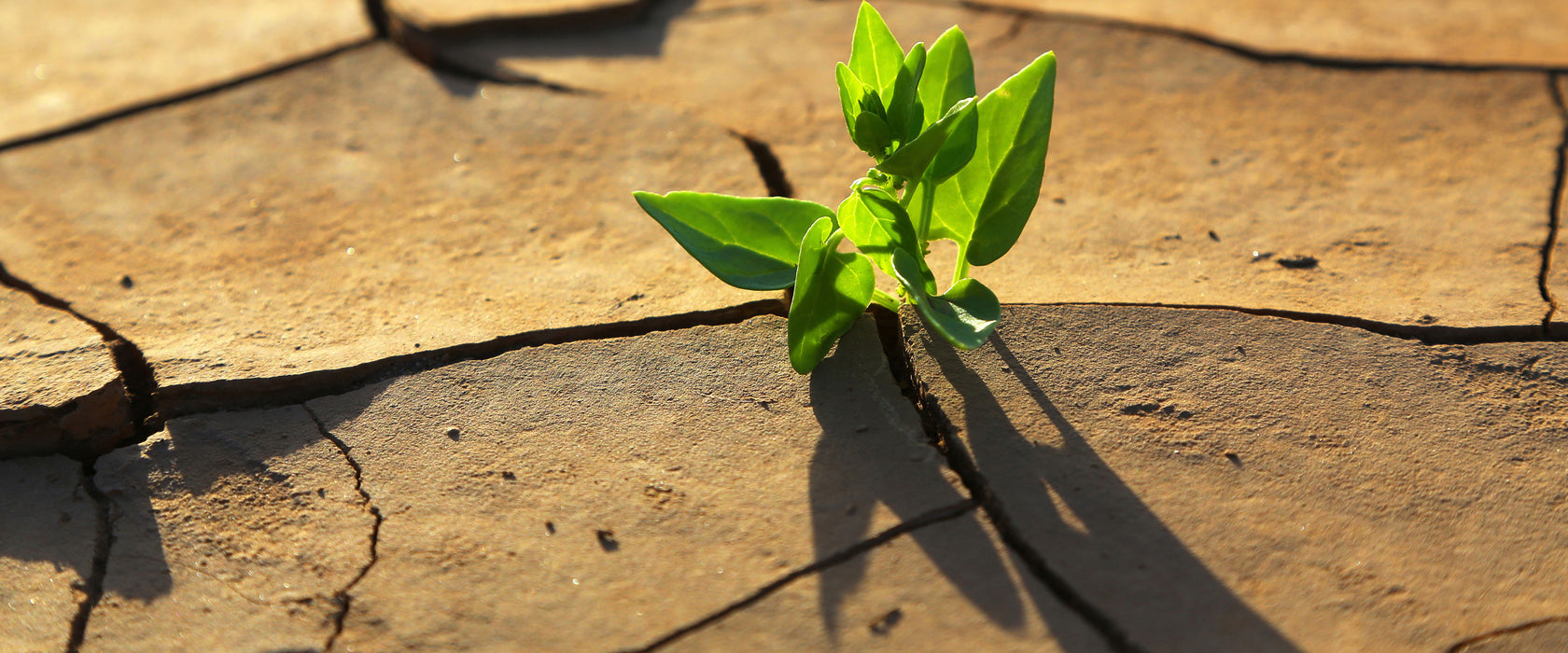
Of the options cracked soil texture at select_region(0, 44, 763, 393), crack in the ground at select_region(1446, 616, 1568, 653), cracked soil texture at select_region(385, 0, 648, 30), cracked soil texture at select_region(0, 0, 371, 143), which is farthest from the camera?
cracked soil texture at select_region(385, 0, 648, 30)

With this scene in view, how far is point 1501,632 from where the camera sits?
1.14 m

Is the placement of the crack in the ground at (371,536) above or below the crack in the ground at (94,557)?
above

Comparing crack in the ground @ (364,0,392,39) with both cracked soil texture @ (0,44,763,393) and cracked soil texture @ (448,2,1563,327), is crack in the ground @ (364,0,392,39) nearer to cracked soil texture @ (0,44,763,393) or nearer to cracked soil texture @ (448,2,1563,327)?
cracked soil texture @ (0,44,763,393)

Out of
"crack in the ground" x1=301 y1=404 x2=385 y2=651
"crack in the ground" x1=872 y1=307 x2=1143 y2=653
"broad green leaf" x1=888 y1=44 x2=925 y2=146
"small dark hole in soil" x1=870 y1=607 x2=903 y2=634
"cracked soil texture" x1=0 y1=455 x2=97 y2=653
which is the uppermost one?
"broad green leaf" x1=888 y1=44 x2=925 y2=146

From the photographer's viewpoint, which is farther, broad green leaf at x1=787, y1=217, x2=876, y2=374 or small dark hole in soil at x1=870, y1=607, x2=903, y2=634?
broad green leaf at x1=787, y1=217, x2=876, y2=374

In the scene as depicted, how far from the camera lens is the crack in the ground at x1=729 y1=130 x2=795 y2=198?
201 cm

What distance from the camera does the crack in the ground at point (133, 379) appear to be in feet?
4.88

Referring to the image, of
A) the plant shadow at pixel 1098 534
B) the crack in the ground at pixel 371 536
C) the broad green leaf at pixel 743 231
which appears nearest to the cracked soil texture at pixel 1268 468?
the plant shadow at pixel 1098 534

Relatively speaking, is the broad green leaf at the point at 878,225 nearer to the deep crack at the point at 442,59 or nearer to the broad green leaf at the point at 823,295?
the broad green leaf at the point at 823,295

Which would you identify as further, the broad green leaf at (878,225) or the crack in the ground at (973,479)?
the broad green leaf at (878,225)

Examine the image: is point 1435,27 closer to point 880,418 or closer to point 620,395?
point 880,418

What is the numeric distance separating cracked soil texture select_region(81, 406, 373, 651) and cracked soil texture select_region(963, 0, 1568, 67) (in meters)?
2.04

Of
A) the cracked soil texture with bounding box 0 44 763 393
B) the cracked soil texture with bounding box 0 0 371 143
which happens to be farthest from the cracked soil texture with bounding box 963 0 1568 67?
the cracked soil texture with bounding box 0 0 371 143

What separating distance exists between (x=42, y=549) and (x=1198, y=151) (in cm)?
202
